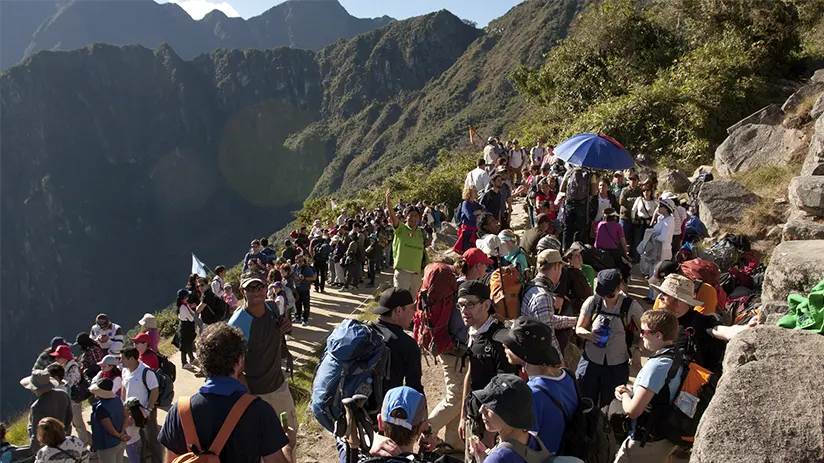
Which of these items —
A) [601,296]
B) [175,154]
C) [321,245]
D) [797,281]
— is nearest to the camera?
[797,281]

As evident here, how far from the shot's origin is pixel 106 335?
7.01 m

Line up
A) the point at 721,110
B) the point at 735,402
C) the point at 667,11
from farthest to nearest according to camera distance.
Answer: the point at 667,11 → the point at 721,110 → the point at 735,402

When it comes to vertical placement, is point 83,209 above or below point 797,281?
below

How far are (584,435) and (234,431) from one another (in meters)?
1.56

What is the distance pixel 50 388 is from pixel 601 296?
16.2 feet

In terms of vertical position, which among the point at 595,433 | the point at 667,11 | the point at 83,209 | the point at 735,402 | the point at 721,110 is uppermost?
the point at 667,11

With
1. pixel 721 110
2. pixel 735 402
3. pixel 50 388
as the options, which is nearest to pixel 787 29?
pixel 721 110

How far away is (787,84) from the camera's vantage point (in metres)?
13.9

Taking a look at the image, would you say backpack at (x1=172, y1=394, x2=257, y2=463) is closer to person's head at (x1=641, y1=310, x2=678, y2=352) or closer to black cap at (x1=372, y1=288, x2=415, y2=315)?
black cap at (x1=372, y1=288, x2=415, y2=315)

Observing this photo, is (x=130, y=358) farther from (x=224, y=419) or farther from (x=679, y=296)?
(x=679, y=296)

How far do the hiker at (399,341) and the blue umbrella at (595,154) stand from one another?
388 cm

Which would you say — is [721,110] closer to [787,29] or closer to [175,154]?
[787,29]

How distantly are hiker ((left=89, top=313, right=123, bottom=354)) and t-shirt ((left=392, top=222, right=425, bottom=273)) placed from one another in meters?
3.70

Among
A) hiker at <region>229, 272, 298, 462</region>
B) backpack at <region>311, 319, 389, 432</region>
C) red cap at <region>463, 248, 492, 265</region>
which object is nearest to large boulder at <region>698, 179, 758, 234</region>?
red cap at <region>463, 248, 492, 265</region>
